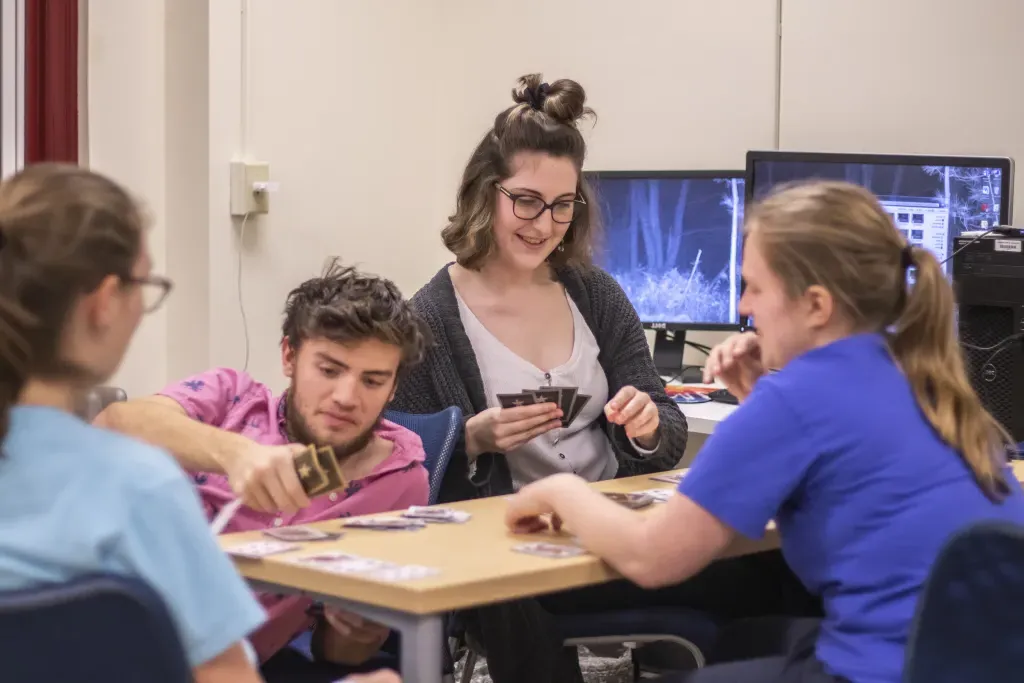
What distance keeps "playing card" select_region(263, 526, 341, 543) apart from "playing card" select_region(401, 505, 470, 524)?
0.56 feet

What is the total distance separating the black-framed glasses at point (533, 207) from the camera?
108 inches

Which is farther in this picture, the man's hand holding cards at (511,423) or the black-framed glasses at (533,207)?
the black-framed glasses at (533,207)

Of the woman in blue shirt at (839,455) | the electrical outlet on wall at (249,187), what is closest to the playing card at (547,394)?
the woman in blue shirt at (839,455)

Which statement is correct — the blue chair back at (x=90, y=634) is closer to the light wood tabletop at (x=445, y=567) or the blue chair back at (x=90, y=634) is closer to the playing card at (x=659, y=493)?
the light wood tabletop at (x=445, y=567)

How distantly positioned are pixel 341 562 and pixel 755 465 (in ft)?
1.80

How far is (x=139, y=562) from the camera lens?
1.24 meters

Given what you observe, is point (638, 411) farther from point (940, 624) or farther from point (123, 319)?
point (123, 319)

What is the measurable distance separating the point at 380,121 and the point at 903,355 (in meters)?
3.08

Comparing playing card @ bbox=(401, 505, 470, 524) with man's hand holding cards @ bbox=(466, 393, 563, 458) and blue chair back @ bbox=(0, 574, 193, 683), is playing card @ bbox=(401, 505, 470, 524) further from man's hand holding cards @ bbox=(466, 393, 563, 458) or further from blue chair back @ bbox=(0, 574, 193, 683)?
blue chair back @ bbox=(0, 574, 193, 683)

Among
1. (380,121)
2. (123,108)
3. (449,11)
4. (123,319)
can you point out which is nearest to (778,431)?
(123,319)

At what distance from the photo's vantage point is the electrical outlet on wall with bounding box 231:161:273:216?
3988mm

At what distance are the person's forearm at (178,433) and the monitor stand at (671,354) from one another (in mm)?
2140

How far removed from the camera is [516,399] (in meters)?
2.46

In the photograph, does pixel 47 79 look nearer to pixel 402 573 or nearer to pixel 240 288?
pixel 240 288
